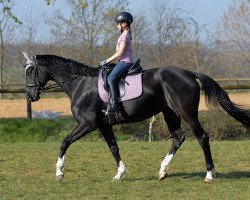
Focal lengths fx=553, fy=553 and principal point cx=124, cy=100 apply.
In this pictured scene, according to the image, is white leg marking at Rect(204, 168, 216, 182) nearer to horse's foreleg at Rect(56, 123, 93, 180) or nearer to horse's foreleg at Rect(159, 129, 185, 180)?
horse's foreleg at Rect(159, 129, 185, 180)

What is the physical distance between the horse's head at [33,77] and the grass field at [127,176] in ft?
4.77

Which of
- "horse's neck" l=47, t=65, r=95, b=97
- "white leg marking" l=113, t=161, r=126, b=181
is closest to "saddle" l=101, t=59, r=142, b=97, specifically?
"horse's neck" l=47, t=65, r=95, b=97

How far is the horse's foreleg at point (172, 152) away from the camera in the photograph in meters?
9.08

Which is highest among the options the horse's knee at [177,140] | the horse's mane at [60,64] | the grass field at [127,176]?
the horse's mane at [60,64]

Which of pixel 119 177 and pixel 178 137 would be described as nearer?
pixel 119 177

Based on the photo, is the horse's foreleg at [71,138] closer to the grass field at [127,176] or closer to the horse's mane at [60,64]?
the grass field at [127,176]

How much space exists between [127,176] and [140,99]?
1501 mm

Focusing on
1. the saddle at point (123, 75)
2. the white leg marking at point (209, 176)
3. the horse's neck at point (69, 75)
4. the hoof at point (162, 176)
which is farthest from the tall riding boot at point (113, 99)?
the white leg marking at point (209, 176)

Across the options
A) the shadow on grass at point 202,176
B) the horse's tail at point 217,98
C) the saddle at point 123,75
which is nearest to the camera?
the saddle at point 123,75

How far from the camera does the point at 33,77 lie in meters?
Result: 9.45

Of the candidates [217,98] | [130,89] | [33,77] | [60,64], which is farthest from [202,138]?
[33,77]

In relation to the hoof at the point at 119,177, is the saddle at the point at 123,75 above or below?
above

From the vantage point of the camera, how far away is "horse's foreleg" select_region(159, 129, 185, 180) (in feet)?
29.8

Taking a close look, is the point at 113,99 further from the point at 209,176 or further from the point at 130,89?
the point at 209,176
